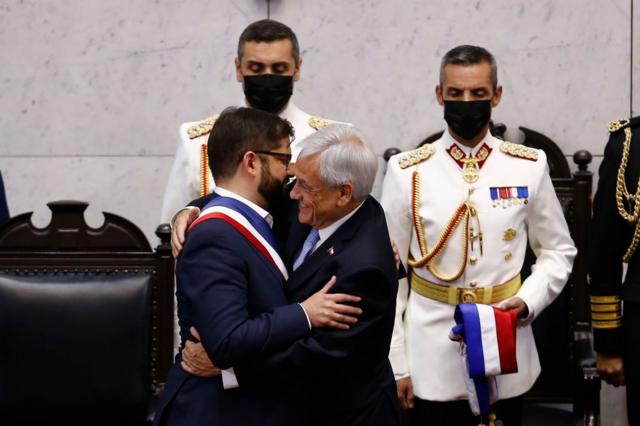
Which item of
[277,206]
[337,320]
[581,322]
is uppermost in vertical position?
[277,206]

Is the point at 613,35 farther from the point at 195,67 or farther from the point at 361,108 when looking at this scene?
the point at 195,67

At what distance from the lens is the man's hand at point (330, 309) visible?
2.32m

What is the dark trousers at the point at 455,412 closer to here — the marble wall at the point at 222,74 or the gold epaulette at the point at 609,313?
the gold epaulette at the point at 609,313

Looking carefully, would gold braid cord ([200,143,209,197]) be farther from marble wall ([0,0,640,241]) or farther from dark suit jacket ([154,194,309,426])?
marble wall ([0,0,640,241])

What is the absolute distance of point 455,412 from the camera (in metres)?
3.20

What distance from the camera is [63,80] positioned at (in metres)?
4.57

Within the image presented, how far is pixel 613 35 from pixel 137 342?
2.31 meters

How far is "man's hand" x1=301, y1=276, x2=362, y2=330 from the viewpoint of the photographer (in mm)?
2324

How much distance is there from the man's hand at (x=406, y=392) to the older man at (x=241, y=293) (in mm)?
828

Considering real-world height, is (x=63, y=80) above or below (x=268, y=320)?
above

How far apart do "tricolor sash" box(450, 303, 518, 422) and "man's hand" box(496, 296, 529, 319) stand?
3.4 inches

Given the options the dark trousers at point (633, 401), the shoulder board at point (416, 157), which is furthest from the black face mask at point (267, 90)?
the dark trousers at point (633, 401)

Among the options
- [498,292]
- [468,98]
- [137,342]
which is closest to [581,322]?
[498,292]

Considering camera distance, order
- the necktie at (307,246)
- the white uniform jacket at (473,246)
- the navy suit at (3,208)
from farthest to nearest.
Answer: the navy suit at (3,208) → the white uniform jacket at (473,246) → the necktie at (307,246)
